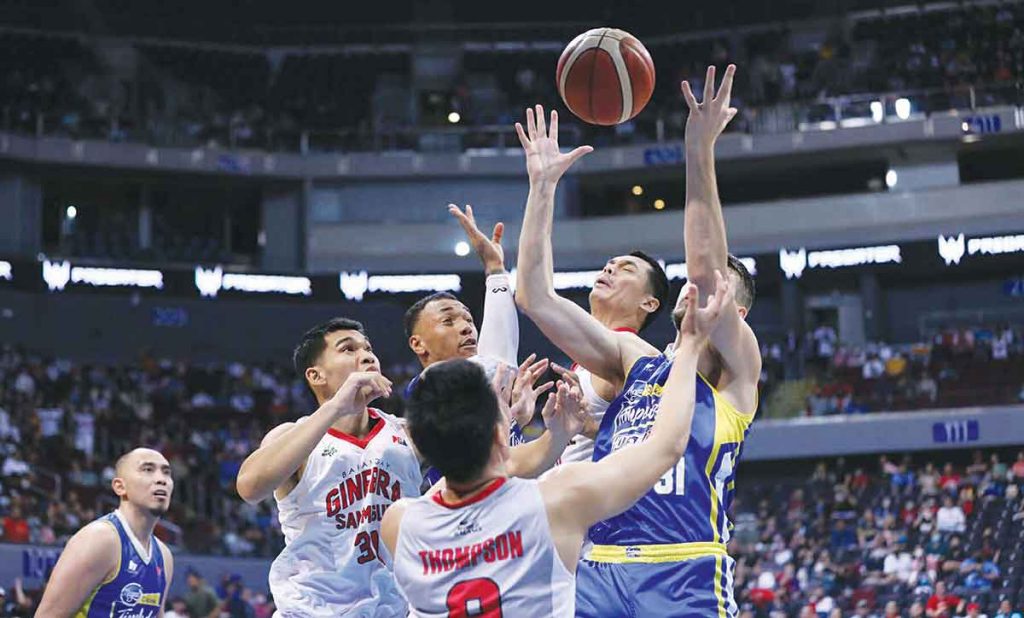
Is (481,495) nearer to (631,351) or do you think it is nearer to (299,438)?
(299,438)

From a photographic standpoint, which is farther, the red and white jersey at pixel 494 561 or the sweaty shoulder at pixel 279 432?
the sweaty shoulder at pixel 279 432

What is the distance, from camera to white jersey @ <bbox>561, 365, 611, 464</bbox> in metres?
6.35

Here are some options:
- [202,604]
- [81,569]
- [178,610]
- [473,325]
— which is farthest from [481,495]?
[202,604]

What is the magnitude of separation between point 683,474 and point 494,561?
1476mm

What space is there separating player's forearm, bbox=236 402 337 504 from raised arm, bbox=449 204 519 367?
0.96 metres

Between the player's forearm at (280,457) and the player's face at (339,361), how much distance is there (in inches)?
29.2

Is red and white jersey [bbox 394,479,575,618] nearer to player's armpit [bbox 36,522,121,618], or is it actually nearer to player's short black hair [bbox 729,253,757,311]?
player's short black hair [bbox 729,253,757,311]

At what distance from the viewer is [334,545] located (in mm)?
6613

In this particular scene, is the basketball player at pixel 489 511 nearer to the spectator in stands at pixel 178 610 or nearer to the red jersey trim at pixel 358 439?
the red jersey trim at pixel 358 439

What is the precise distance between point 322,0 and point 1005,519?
23719 millimetres

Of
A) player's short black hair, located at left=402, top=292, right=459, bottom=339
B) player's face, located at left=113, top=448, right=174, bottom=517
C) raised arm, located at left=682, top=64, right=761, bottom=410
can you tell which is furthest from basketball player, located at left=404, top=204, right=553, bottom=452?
player's face, located at left=113, top=448, right=174, bottom=517

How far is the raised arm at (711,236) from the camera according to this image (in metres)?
5.68

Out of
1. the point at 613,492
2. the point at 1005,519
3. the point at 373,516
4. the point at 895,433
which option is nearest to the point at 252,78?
the point at 895,433

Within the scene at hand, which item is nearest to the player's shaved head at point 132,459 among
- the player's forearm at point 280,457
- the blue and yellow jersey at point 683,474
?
the player's forearm at point 280,457
